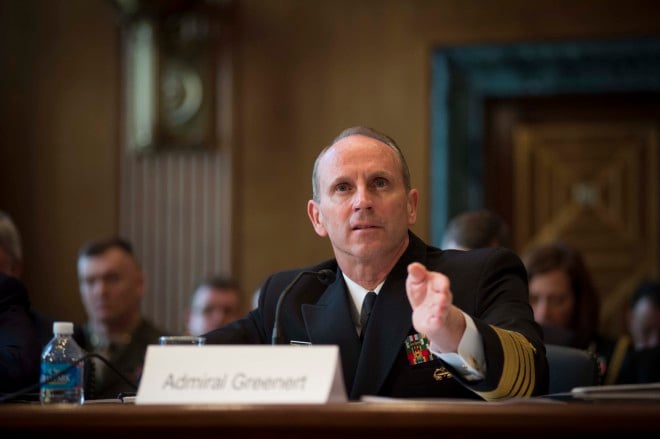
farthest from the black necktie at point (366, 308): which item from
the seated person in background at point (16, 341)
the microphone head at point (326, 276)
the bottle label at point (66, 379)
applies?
the seated person in background at point (16, 341)

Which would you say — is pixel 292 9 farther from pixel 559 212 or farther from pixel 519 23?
pixel 559 212

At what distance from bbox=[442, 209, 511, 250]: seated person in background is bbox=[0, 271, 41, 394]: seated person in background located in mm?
1675

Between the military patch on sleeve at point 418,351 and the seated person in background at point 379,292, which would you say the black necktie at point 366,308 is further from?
the military patch on sleeve at point 418,351

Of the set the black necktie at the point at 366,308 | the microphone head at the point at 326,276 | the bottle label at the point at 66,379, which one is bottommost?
the bottle label at the point at 66,379

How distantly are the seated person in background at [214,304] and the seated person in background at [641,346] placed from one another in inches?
80.4

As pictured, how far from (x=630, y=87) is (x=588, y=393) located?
480 centimetres

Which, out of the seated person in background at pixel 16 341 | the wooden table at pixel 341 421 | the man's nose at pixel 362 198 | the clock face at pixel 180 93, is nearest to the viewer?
the wooden table at pixel 341 421

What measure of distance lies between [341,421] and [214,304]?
14.0ft

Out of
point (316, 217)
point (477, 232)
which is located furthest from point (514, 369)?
point (477, 232)

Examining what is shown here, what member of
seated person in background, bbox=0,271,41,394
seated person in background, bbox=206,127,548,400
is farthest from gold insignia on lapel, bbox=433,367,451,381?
seated person in background, bbox=0,271,41,394

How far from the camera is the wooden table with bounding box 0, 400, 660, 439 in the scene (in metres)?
1.66

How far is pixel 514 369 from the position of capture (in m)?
2.35

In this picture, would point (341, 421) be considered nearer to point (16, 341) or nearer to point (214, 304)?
point (16, 341)

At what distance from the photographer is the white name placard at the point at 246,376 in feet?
6.59
